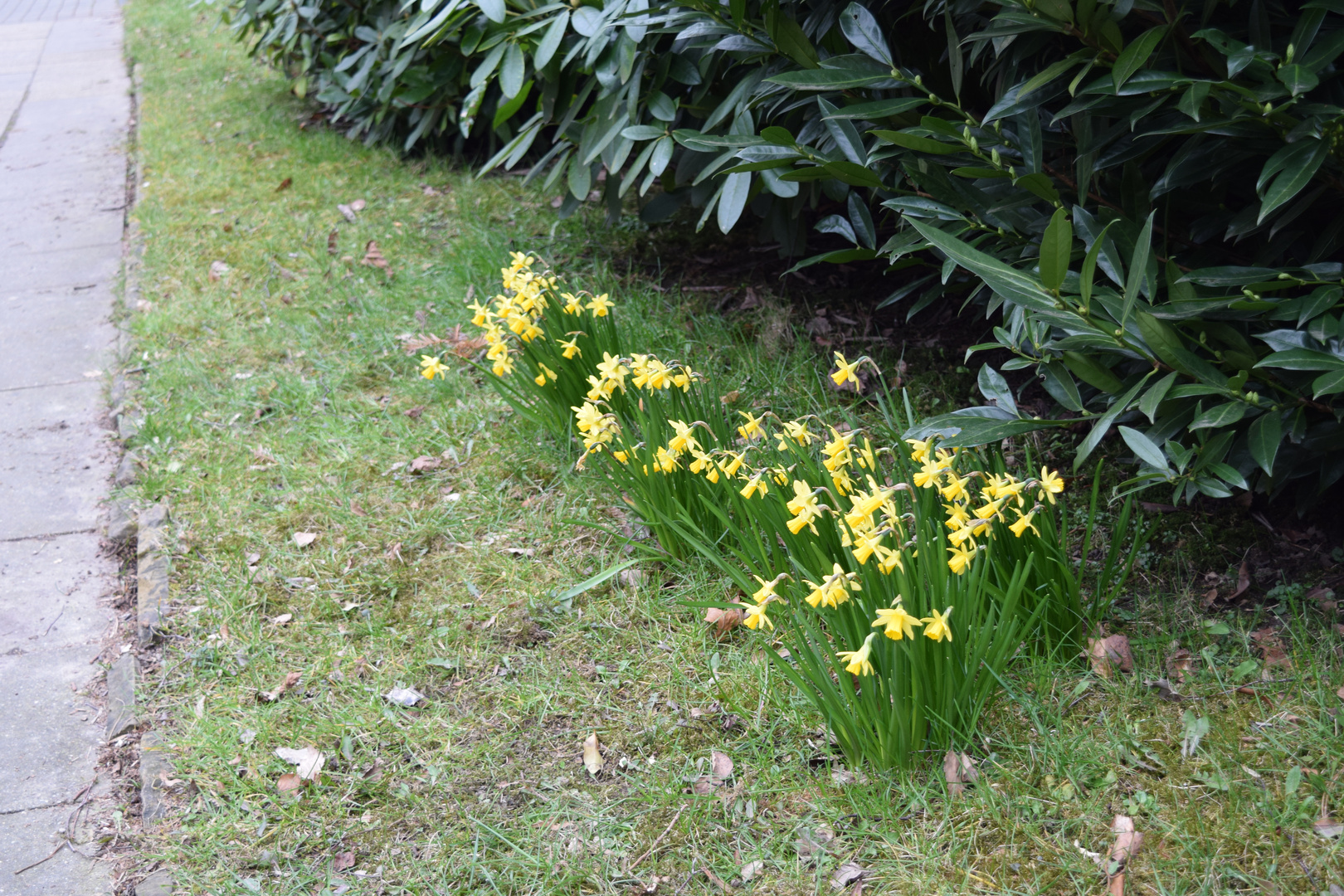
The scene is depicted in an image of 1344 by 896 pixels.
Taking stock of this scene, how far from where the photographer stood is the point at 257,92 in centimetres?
793

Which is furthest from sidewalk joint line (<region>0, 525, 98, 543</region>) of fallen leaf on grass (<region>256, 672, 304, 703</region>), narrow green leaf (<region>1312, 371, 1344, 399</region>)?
narrow green leaf (<region>1312, 371, 1344, 399</region>)

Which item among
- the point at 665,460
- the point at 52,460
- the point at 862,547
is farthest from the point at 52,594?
the point at 862,547

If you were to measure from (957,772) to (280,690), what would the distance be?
1.76 meters

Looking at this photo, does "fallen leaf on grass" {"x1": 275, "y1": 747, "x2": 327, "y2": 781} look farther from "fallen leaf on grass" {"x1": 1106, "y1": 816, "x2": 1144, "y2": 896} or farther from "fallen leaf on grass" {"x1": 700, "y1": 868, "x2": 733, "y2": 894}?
"fallen leaf on grass" {"x1": 1106, "y1": 816, "x2": 1144, "y2": 896}

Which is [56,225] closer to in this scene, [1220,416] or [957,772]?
[957,772]

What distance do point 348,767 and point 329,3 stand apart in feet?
17.1

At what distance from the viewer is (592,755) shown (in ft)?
7.82

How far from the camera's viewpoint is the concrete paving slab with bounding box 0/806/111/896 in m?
2.27

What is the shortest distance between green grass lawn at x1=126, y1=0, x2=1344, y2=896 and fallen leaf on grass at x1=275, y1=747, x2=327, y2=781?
28 mm

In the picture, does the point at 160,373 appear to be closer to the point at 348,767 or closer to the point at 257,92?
the point at 348,767

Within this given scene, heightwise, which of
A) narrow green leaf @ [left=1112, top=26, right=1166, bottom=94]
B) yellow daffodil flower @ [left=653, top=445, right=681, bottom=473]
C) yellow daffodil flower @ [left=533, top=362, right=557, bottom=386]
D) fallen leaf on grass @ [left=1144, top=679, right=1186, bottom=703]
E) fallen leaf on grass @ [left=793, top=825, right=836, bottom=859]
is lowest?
fallen leaf on grass @ [left=793, top=825, right=836, bottom=859]

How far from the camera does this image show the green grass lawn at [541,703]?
6.66 feet

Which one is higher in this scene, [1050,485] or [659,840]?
[1050,485]

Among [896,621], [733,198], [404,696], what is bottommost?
[404,696]
